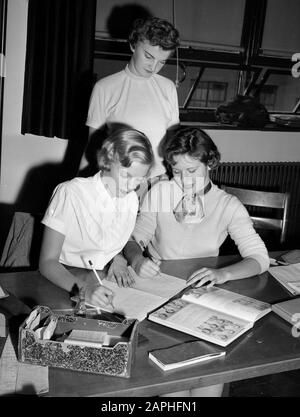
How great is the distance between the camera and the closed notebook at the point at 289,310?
156 centimetres

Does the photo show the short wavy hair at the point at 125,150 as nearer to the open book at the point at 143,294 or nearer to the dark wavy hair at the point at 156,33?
the open book at the point at 143,294

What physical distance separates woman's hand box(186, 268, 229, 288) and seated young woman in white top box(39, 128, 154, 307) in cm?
21

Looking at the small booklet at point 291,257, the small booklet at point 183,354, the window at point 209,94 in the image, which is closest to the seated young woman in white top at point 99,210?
the small booklet at point 183,354

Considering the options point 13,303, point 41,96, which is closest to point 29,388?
point 13,303

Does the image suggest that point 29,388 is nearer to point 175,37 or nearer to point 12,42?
point 175,37

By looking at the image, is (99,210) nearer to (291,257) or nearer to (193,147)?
(193,147)

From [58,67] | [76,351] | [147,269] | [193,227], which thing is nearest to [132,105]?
[193,227]

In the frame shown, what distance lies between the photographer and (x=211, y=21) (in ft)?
12.3

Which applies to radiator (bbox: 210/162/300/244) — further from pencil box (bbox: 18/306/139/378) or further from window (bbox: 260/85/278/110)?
pencil box (bbox: 18/306/139/378)

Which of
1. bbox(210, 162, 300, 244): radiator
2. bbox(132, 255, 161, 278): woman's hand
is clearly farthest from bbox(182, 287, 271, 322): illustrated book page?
bbox(210, 162, 300, 244): radiator

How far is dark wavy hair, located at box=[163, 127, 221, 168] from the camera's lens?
2076mm

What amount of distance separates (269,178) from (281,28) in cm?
108

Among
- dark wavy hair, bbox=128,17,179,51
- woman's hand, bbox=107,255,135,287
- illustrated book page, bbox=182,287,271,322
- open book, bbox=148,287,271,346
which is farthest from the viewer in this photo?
dark wavy hair, bbox=128,17,179,51

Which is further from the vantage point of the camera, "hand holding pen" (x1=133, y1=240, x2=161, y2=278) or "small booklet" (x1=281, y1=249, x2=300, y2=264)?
"small booklet" (x1=281, y1=249, x2=300, y2=264)
